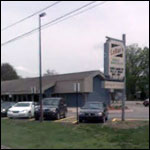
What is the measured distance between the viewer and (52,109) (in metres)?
27.7

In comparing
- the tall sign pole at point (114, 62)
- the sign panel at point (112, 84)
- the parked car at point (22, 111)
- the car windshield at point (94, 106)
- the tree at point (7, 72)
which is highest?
the tree at point (7, 72)

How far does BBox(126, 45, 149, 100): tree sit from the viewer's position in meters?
107

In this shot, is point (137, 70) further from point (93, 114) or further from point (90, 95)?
point (93, 114)

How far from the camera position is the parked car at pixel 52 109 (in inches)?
1085

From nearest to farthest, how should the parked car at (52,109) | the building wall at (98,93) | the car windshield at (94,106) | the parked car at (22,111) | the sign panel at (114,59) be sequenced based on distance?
the sign panel at (114,59), the car windshield at (94,106), the parked car at (52,109), the parked car at (22,111), the building wall at (98,93)

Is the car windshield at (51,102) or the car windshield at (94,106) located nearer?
the car windshield at (94,106)

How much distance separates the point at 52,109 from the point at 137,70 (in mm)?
82412

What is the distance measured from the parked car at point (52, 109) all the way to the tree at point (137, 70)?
260 ft

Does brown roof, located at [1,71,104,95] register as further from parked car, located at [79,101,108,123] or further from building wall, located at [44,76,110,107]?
parked car, located at [79,101,108,123]

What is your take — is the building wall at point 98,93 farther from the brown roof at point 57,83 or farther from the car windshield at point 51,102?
the car windshield at point 51,102

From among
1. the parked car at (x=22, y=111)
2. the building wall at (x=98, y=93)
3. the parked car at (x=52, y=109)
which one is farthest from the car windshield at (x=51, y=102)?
the building wall at (x=98, y=93)

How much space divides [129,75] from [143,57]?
6.34 meters

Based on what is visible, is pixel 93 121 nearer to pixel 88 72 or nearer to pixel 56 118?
pixel 56 118

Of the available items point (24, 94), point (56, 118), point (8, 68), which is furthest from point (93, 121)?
point (8, 68)
